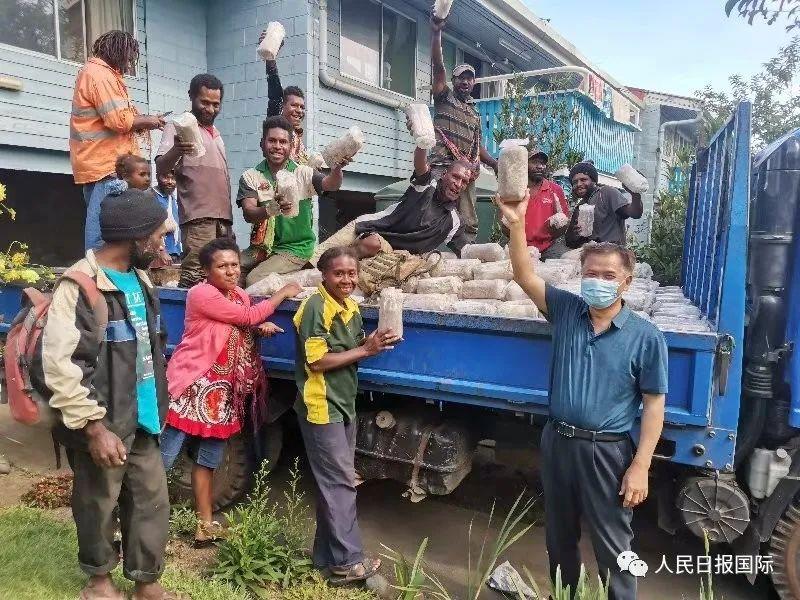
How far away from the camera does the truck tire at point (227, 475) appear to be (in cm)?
361

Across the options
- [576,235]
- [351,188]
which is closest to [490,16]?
[351,188]

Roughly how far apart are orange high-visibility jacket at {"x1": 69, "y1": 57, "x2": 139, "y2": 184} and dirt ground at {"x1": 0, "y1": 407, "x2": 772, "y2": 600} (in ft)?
6.85

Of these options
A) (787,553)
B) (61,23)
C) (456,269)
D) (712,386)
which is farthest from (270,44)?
(787,553)

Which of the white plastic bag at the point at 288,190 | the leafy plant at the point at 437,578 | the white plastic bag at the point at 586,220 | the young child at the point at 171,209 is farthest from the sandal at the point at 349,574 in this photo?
the white plastic bag at the point at 586,220

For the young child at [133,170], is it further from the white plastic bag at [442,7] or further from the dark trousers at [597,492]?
the white plastic bag at [442,7]

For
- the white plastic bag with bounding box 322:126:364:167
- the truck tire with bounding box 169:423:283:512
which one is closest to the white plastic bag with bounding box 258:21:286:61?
the white plastic bag with bounding box 322:126:364:167

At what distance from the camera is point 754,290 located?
2734 mm

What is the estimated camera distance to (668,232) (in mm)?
7562

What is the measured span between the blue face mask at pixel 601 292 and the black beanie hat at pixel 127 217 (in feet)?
5.69

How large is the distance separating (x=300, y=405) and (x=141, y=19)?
20.7ft

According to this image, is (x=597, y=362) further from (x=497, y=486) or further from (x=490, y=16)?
(x=490, y=16)

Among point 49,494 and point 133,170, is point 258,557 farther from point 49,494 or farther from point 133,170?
point 133,170

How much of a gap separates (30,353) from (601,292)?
213 cm

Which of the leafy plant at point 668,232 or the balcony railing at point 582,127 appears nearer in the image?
the leafy plant at point 668,232
